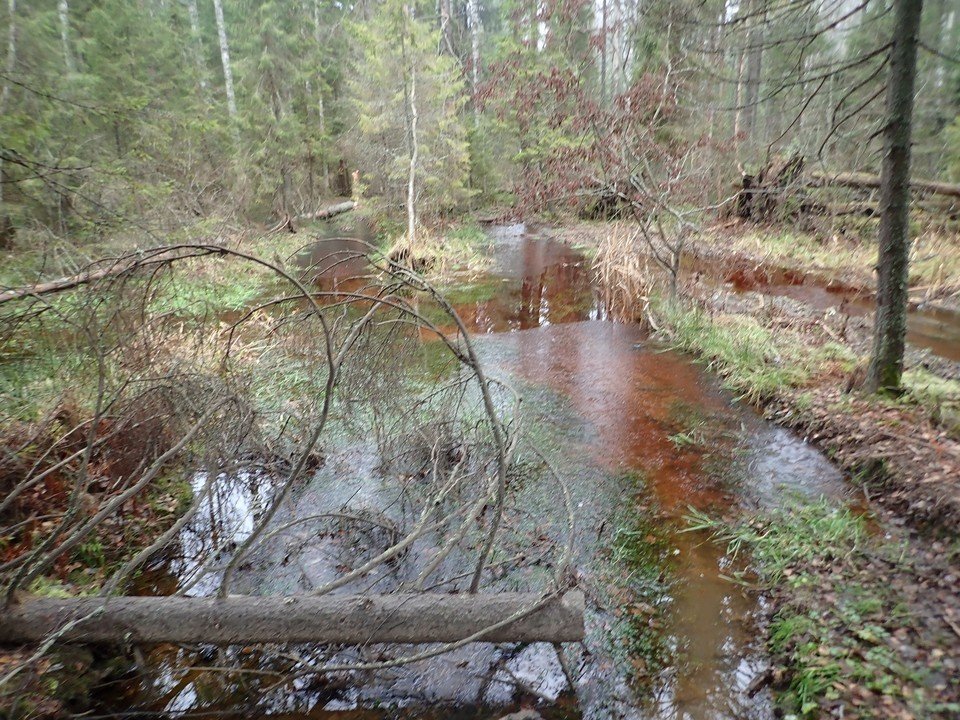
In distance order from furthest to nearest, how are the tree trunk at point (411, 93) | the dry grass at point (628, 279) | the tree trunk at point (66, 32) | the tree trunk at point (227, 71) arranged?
the tree trunk at point (227, 71)
the tree trunk at point (411, 93)
the tree trunk at point (66, 32)
the dry grass at point (628, 279)

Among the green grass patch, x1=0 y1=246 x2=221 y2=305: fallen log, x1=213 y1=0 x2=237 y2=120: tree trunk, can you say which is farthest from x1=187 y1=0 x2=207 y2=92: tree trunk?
x1=0 y1=246 x2=221 y2=305: fallen log

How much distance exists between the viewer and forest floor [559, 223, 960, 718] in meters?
3.34

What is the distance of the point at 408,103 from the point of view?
61.4 feet

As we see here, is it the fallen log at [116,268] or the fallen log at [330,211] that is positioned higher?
the fallen log at [330,211]

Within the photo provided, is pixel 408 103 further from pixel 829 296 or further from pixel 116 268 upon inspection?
pixel 116 268

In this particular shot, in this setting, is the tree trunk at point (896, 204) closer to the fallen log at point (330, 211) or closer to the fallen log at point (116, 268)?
the fallen log at point (116, 268)

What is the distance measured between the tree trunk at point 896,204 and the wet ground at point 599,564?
1.35 metres

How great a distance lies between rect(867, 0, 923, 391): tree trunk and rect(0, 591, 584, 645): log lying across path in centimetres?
501

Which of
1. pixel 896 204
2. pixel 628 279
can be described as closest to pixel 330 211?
pixel 628 279

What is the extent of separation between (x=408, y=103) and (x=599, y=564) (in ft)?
58.1

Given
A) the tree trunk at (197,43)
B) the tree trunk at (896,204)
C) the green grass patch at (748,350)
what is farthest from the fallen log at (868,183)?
the tree trunk at (197,43)

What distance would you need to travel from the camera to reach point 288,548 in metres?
5.15

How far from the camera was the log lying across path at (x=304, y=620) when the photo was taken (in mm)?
3547

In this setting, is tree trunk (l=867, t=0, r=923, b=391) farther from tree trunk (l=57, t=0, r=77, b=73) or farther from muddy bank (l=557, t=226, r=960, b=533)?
tree trunk (l=57, t=0, r=77, b=73)
